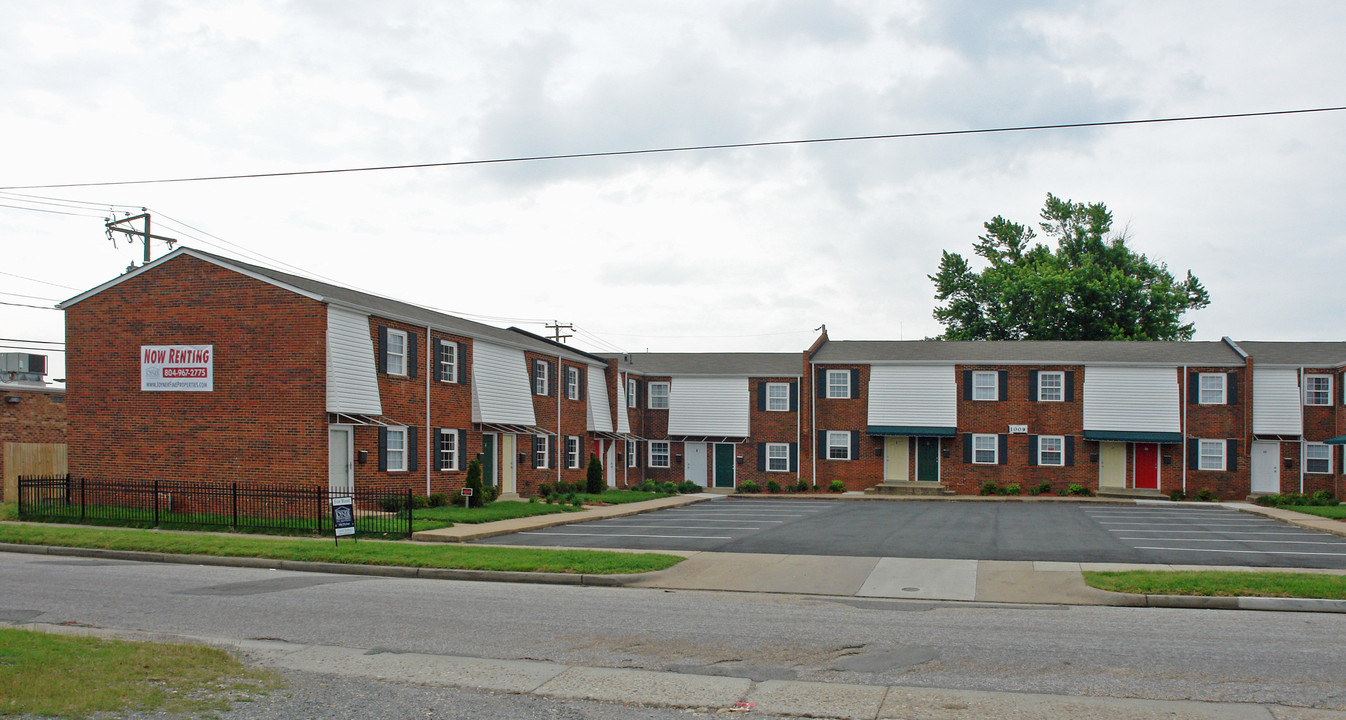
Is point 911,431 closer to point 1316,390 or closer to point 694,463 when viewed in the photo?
point 694,463

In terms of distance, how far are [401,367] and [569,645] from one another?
19619 mm

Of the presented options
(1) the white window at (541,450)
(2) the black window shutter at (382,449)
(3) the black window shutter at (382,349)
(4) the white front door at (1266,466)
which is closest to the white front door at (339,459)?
(2) the black window shutter at (382,449)

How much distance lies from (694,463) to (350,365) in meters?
23.8

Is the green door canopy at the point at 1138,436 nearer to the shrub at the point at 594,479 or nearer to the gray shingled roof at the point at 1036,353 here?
the gray shingled roof at the point at 1036,353

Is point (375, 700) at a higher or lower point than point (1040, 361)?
lower

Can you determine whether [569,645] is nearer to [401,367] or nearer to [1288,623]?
[1288,623]

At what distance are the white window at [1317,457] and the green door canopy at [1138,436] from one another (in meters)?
4.84

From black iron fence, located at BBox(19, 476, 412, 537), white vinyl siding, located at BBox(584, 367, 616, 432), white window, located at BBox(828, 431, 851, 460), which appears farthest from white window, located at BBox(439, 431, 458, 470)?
white window, located at BBox(828, 431, 851, 460)

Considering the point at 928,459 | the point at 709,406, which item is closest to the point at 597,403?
the point at 709,406

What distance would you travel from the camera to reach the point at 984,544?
69.1 ft

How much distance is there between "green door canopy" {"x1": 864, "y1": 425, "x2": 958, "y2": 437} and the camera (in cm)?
4366

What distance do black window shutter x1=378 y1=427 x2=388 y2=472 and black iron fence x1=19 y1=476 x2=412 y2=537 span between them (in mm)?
818

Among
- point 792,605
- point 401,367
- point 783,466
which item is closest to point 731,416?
point 783,466

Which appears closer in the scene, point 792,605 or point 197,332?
point 792,605
